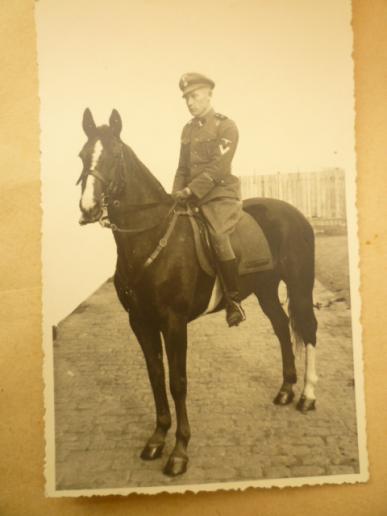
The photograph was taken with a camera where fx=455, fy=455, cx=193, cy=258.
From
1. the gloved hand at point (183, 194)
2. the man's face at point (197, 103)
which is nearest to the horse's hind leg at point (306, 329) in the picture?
the gloved hand at point (183, 194)

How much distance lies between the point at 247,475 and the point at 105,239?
99 centimetres

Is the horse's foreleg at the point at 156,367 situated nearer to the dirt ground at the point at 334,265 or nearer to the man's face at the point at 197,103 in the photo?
the dirt ground at the point at 334,265

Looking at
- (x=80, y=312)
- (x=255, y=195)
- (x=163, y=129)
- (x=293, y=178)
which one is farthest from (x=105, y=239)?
(x=293, y=178)

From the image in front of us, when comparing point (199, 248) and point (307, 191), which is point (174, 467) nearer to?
point (199, 248)

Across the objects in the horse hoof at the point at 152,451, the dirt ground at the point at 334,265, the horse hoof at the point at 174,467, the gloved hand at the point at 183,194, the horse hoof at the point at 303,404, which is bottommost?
the horse hoof at the point at 174,467

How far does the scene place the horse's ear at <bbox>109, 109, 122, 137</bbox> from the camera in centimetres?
163

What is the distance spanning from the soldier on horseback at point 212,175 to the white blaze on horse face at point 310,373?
288 millimetres

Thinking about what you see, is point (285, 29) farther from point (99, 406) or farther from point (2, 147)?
point (99, 406)

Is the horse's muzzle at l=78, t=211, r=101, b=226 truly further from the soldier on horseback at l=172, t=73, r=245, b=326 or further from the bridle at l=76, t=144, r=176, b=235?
the soldier on horseback at l=172, t=73, r=245, b=326

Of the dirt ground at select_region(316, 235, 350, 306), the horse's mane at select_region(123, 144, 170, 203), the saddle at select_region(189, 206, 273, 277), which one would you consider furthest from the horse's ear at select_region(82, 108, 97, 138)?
the dirt ground at select_region(316, 235, 350, 306)

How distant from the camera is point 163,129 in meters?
1.69

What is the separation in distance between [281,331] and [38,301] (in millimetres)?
901

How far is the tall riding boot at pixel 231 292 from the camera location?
5.38ft

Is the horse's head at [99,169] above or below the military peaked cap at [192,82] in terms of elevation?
below
